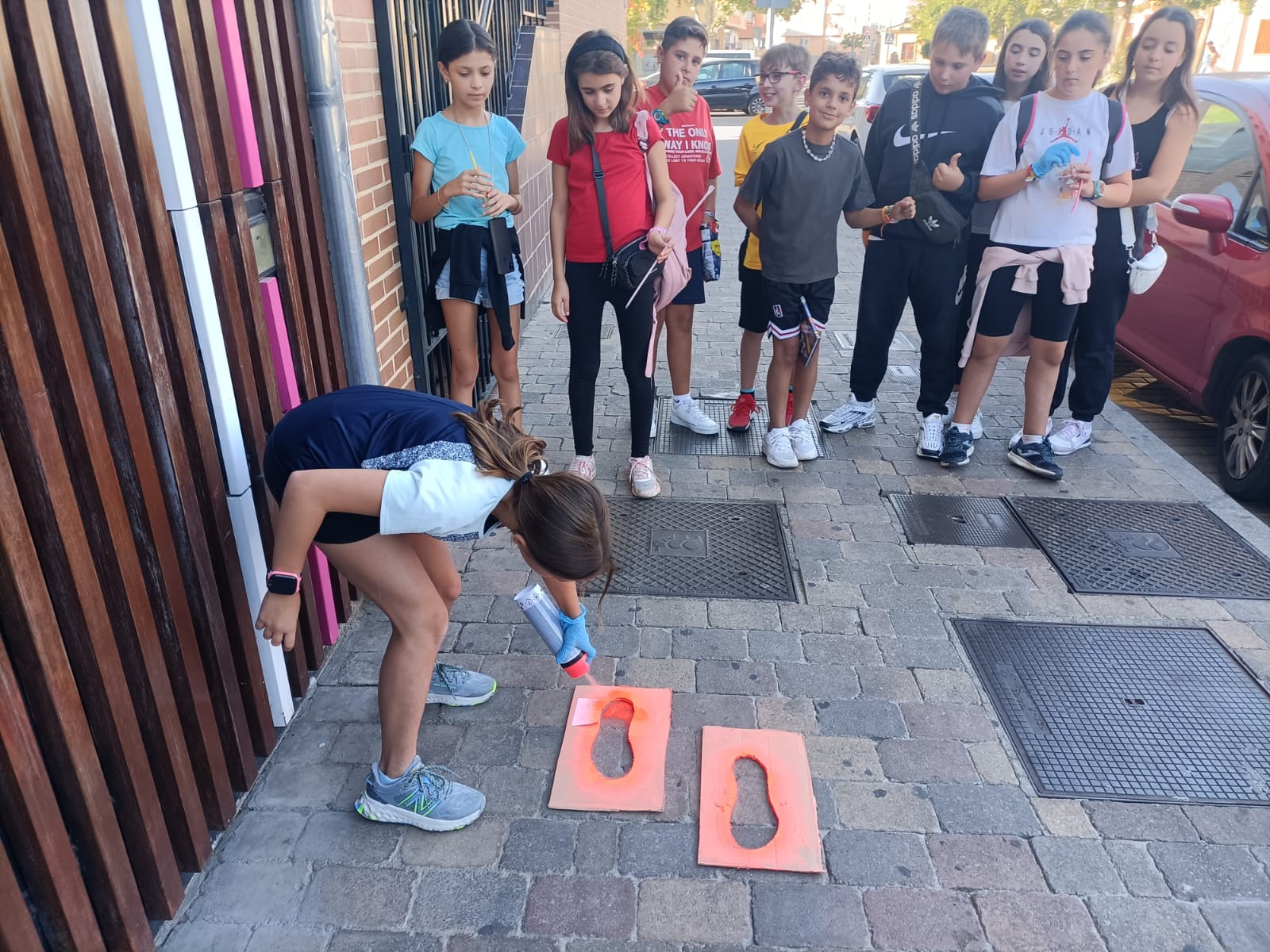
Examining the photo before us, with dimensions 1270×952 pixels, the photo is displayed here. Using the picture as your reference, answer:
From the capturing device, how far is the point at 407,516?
2100mm

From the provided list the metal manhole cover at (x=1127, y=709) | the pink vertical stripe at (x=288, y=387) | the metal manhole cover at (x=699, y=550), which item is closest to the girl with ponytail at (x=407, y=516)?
the pink vertical stripe at (x=288, y=387)

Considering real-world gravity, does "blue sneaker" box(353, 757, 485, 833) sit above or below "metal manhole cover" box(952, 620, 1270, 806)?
above

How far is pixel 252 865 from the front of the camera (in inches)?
95.0

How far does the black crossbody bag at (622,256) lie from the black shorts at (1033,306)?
174 centimetres

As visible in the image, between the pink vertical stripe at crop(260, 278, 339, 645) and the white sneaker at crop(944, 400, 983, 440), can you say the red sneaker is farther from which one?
the pink vertical stripe at crop(260, 278, 339, 645)

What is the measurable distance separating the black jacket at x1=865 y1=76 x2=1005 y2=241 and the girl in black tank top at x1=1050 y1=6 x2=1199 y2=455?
0.64 m

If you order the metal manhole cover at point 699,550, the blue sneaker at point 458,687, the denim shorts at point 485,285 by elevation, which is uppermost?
the denim shorts at point 485,285

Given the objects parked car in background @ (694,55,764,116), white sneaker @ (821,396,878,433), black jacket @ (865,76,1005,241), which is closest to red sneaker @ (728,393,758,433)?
white sneaker @ (821,396,878,433)

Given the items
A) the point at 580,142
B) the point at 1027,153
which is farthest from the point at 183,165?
the point at 1027,153

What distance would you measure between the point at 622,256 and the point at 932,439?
6.59ft

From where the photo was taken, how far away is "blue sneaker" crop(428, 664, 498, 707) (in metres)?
2.98

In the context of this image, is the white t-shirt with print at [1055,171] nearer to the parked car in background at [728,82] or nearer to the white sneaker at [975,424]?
the white sneaker at [975,424]

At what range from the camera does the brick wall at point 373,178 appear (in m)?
3.40

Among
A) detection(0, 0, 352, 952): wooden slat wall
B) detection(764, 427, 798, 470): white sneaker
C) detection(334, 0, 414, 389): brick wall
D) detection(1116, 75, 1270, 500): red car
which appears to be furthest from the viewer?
detection(764, 427, 798, 470): white sneaker
